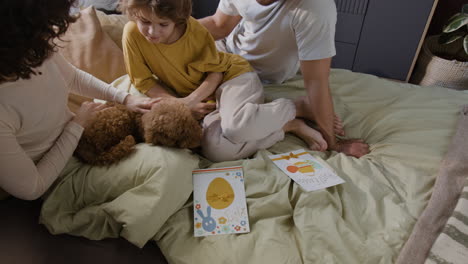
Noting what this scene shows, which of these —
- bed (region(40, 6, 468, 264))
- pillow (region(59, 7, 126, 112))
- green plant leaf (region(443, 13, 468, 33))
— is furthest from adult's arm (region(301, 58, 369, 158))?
green plant leaf (region(443, 13, 468, 33))

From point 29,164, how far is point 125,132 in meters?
0.34

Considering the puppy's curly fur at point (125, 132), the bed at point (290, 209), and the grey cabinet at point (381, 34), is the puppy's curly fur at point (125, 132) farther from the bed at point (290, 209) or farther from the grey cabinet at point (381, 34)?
the grey cabinet at point (381, 34)

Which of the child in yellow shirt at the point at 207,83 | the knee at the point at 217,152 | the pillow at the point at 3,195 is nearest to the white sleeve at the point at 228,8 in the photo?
the child in yellow shirt at the point at 207,83

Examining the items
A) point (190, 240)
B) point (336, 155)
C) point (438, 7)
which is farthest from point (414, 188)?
point (438, 7)

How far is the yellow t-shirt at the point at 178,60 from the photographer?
4.43 feet

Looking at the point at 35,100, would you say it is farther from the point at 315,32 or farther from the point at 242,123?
the point at 315,32

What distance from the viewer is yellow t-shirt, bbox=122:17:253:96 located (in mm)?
1350

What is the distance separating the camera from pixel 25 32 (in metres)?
0.71

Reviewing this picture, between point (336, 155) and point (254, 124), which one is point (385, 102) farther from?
point (254, 124)

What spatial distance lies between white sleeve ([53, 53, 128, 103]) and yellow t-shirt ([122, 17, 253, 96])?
0.15 metres

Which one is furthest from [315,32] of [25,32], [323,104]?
[25,32]

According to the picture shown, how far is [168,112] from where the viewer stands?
1112 mm

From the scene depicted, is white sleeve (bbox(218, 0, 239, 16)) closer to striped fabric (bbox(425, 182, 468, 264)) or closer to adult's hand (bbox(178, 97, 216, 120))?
adult's hand (bbox(178, 97, 216, 120))

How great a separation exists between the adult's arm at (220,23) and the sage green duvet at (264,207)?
2.61ft
